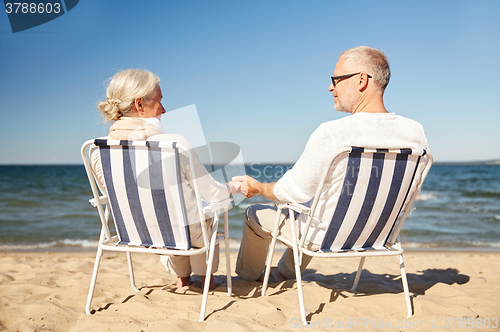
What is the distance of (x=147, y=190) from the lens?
198 centimetres

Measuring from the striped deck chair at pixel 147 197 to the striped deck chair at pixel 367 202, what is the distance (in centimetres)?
64

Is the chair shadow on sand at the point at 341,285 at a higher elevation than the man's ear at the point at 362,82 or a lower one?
lower

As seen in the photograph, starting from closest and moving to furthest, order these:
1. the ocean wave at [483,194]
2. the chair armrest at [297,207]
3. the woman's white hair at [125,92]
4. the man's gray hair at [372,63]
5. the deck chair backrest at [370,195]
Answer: the deck chair backrest at [370,195], the chair armrest at [297,207], the man's gray hair at [372,63], the woman's white hair at [125,92], the ocean wave at [483,194]

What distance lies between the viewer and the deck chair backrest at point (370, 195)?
1866 mm

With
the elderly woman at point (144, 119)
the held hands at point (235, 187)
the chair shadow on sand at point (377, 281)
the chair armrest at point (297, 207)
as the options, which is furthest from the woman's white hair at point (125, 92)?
the chair shadow on sand at point (377, 281)

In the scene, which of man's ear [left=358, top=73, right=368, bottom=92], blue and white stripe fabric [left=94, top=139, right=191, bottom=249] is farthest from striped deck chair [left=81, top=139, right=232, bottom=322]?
man's ear [left=358, top=73, right=368, bottom=92]

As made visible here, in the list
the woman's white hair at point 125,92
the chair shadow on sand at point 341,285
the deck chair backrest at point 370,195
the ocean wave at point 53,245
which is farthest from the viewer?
the ocean wave at point 53,245

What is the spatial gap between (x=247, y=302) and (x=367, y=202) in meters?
1.10

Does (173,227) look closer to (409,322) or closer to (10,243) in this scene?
(409,322)

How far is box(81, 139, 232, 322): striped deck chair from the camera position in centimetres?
192

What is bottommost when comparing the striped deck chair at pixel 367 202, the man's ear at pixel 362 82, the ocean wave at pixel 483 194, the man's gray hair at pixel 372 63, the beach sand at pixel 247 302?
the ocean wave at pixel 483 194

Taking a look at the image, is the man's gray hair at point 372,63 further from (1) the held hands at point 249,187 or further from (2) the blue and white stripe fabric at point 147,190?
(2) the blue and white stripe fabric at point 147,190

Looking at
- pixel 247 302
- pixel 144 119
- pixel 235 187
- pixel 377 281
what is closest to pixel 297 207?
pixel 235 187

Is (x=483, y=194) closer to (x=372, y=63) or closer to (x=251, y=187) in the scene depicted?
(x=372, y=63)
